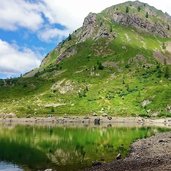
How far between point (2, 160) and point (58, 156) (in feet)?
39.9

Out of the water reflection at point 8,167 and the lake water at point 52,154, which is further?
the lake water at point 52,154

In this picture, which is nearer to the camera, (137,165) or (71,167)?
(137,165)

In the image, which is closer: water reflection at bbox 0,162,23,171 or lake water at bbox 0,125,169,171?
water reflection at bbox 0,162,23,171

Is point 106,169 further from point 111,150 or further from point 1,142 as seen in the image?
point 1,142

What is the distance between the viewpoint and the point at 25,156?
84.6 meters

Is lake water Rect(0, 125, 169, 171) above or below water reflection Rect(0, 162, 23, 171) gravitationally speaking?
above

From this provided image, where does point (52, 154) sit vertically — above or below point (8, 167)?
above

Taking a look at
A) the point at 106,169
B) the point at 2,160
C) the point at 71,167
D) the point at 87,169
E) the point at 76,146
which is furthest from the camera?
the point at 76,146

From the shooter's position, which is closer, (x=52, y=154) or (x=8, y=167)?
(x=8, y=167)

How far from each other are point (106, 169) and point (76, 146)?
43.7m

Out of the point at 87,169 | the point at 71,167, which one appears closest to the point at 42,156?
the point at 71,167

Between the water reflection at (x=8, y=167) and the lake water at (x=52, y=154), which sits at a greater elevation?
the lake water at (x=52, y=154)

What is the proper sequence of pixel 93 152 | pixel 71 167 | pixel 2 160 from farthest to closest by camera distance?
pixel 93 152 < pixel 2 160 < pixel 71 167

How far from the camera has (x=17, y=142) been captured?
112125 mm
